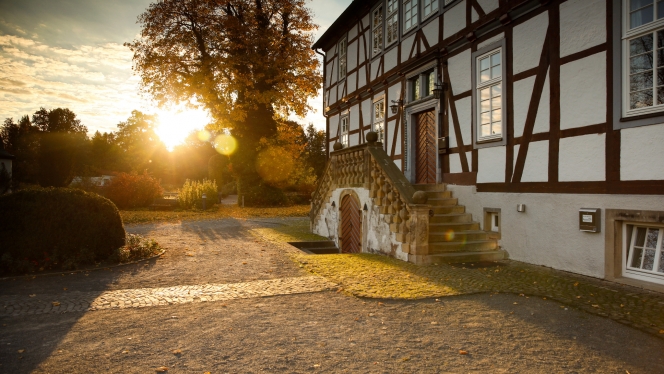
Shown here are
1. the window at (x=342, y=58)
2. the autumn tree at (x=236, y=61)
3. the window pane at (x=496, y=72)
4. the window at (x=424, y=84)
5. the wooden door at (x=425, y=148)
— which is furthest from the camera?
the autumn tree at (x=236, y=61)

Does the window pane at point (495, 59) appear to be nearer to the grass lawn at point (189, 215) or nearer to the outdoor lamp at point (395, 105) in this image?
the outdoor lamp at point (395, 105)

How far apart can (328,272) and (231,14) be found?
2151cm

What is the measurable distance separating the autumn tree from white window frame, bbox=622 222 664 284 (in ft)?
67.2

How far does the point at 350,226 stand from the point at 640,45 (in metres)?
7.31

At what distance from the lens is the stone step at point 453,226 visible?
891 cm

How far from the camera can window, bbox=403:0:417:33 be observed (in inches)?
469

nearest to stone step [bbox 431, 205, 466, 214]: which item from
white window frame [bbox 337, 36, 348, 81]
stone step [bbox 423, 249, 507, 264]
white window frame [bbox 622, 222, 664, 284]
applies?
stone step [bbox 423, 249, 507, 264]

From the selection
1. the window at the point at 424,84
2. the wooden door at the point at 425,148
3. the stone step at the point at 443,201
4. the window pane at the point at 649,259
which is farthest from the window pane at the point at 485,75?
the window pane at the point at 649,259

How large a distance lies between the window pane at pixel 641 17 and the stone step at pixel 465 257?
4.50 m

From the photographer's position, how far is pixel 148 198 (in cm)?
2559

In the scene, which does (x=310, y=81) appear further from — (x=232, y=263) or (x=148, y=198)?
(x=232, y=263)

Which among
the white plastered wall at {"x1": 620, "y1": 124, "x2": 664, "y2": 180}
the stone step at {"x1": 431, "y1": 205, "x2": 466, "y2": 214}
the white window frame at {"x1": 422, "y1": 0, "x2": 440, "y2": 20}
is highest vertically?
the white window frame at {"x1": 422, "y1": 0, "x2": 440, "y2": 20}

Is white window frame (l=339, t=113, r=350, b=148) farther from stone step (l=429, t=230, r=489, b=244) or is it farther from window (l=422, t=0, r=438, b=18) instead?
stone step (l=429, t=230, r=489, b=244)

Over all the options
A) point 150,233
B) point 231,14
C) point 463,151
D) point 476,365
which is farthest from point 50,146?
point 476,365
